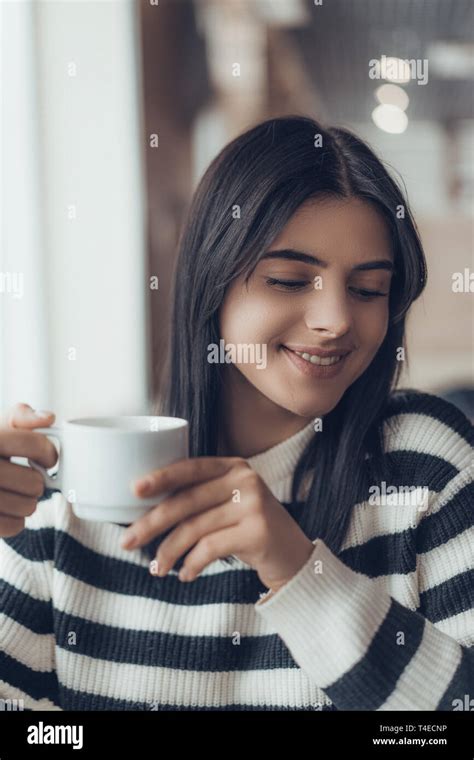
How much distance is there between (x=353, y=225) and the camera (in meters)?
0.50

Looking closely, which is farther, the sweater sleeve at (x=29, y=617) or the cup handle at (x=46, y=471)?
the sweater sleeve at (x=29, y=617)

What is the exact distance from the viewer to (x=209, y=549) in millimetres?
380

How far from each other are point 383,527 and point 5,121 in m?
0.58

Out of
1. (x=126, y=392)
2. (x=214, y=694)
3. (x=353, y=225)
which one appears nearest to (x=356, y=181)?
(x=353, y=225)

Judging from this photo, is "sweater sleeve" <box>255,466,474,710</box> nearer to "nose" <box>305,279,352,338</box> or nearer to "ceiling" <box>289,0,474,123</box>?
"nose" <box>305,279,352,338</box>

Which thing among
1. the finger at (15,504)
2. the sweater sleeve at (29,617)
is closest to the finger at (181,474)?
the finger at (15,504)

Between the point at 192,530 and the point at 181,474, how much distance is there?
3cm

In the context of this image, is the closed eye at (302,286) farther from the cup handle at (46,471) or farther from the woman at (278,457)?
the cup handle at (46,471)

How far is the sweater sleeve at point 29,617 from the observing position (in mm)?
539

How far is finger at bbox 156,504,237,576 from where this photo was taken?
1.24ft

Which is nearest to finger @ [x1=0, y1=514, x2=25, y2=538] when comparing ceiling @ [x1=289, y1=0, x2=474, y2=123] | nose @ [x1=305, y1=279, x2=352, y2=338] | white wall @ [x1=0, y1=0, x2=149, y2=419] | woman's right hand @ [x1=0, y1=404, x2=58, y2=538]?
woman's right hand @ [x1=0, y1=404, x2=58, y2=538]

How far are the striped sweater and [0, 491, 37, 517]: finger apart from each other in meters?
0.13

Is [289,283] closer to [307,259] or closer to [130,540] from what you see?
[307,259]

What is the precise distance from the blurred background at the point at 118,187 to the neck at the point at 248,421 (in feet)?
0.29
